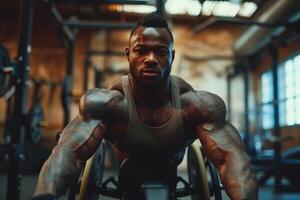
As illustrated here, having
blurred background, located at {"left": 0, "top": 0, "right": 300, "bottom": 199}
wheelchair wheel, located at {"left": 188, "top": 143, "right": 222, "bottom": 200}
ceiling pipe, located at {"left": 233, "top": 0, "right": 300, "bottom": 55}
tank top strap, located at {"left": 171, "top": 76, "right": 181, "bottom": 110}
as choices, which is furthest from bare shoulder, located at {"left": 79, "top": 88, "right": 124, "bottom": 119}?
blurred background, located at {"left": 0, "top": 0, "right": 300, "bottom": 199}

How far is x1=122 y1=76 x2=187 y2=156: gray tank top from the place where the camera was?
130 centimetres

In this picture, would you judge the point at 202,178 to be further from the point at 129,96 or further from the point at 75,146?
the point at 75,146

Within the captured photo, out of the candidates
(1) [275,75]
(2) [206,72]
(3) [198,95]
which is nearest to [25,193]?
(3) [198,95]

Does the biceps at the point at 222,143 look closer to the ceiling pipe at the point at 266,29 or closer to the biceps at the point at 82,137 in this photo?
the biceps at the point at 82,137

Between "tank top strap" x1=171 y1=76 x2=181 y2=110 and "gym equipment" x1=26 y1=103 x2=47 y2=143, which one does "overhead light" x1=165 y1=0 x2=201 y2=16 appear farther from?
"tank top strap" x1=171 y1=76 x2=181 y2=110

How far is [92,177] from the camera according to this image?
1.48m

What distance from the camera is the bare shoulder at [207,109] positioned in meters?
1.28

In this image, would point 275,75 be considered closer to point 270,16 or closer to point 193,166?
point 270,16

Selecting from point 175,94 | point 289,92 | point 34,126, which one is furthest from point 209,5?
point 175,94

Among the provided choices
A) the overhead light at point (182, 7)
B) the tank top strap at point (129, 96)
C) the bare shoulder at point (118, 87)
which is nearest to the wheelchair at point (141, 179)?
the tank top strap at point (129, 96)

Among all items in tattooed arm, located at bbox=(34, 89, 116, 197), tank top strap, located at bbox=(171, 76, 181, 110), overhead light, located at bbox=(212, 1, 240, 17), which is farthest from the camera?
overhead light, located at bbox=(212, 1, 240, 17)

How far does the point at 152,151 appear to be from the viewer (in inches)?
52.5

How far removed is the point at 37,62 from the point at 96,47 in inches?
43.6

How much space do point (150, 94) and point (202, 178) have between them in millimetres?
448
